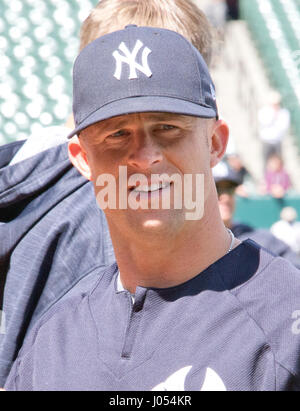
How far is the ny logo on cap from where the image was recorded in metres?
1.05

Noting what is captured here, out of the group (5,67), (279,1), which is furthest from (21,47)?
(279,1)

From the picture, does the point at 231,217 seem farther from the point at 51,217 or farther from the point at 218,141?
the point at 218,141

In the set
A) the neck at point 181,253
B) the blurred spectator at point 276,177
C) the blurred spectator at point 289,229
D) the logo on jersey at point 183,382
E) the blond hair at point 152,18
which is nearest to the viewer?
the logo on jersey at point 183,382

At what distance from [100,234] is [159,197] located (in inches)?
17.9

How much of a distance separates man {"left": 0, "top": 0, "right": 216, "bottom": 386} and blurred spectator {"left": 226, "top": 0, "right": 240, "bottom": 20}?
6.42m

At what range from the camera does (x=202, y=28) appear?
140 centimetres

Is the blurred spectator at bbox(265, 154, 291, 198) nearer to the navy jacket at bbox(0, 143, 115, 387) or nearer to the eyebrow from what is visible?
the navy jacket at bbox(0, 143, 115, 387)

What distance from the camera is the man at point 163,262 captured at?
1.00 meters

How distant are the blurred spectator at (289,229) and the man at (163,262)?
4.04 meters

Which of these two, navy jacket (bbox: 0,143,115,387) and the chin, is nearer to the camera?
the chin

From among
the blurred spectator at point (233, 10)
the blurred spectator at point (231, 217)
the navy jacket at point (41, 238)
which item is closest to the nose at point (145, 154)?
the navy jacket at point (41, 238)

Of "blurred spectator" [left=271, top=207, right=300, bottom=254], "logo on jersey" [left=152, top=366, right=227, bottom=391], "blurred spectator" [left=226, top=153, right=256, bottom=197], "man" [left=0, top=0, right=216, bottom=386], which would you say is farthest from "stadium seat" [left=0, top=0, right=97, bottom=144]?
"logo on jersey" [left=152, top=366, right=227, bottom=391]

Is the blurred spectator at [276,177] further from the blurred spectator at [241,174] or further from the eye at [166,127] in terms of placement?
the eye at [166,127]

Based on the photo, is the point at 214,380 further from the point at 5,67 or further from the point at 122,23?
the point at 5,67
